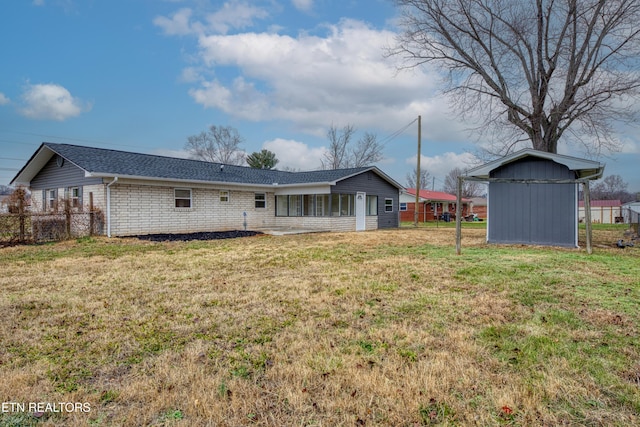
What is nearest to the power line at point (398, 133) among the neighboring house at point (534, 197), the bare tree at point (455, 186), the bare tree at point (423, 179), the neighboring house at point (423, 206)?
the neighboring house at point (423, 206)

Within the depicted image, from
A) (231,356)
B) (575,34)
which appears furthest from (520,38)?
(231,356)

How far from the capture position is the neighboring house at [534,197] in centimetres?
1058

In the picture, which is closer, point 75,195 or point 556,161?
point 556,161

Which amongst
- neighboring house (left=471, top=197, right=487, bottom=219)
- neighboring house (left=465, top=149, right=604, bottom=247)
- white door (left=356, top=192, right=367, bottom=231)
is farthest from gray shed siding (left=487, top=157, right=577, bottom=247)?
neighboring house (left=471, top=197, right=487, bottom=219)

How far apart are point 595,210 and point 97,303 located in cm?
4922

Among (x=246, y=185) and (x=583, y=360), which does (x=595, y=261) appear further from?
(x=246, y=185)

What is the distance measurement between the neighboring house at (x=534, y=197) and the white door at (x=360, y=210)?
843 centimetres

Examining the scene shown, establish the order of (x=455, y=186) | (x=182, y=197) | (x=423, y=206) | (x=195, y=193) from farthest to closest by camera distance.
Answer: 1. (x=455, y=186)
2. (x=423, y=206)
3. (x=195, y=193)
4. (x=182, y=197)

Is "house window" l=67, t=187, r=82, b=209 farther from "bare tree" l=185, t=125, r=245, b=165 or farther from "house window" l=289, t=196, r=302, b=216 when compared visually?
"bare tree" l=185, t=125, r=245, b=165

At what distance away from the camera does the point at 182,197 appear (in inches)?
623

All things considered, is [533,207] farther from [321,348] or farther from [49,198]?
[49,198]

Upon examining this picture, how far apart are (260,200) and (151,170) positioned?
19.8 feet

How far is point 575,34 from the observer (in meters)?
15.3

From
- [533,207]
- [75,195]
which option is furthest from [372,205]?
[75,195]
